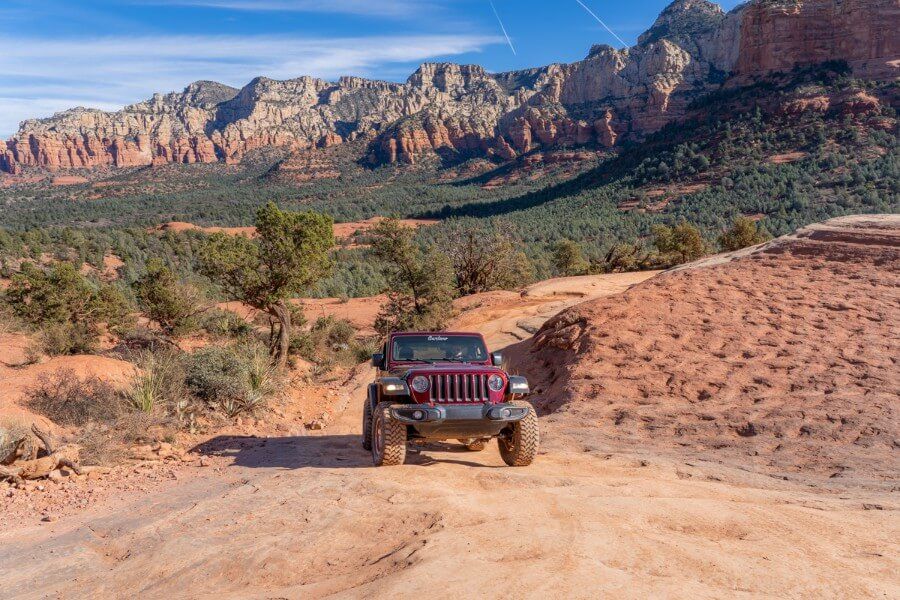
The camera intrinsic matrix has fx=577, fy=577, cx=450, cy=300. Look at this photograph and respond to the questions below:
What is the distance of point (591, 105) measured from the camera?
463 ft

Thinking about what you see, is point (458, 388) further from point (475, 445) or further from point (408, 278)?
point (408, 278)

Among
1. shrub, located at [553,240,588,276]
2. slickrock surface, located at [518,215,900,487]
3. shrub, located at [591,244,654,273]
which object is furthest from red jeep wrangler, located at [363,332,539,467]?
shrub, located at [553,240,588,276]

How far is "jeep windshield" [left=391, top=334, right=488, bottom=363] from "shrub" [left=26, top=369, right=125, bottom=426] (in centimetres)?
451

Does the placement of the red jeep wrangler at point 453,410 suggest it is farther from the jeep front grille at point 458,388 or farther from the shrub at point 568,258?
the shrub at point 568,258

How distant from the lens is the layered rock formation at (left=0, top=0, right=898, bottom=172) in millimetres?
75750

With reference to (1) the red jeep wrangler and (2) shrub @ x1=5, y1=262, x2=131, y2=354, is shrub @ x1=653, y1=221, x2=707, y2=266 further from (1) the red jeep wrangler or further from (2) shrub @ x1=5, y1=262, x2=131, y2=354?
(1) the red jeep wrangler

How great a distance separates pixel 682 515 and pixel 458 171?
5533 inches

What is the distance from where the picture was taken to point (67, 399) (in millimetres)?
10164

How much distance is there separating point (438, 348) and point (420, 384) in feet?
4.46

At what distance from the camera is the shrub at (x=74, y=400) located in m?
9.35

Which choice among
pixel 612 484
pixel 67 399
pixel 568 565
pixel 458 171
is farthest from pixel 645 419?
pixel 458 171

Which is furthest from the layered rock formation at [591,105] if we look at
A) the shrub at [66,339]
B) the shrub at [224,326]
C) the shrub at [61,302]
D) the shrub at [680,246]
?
the shrub at [66,339]

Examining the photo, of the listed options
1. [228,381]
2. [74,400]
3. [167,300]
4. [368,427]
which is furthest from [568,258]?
[74,400]

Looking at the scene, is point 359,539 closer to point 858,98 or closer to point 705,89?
point 858,98
